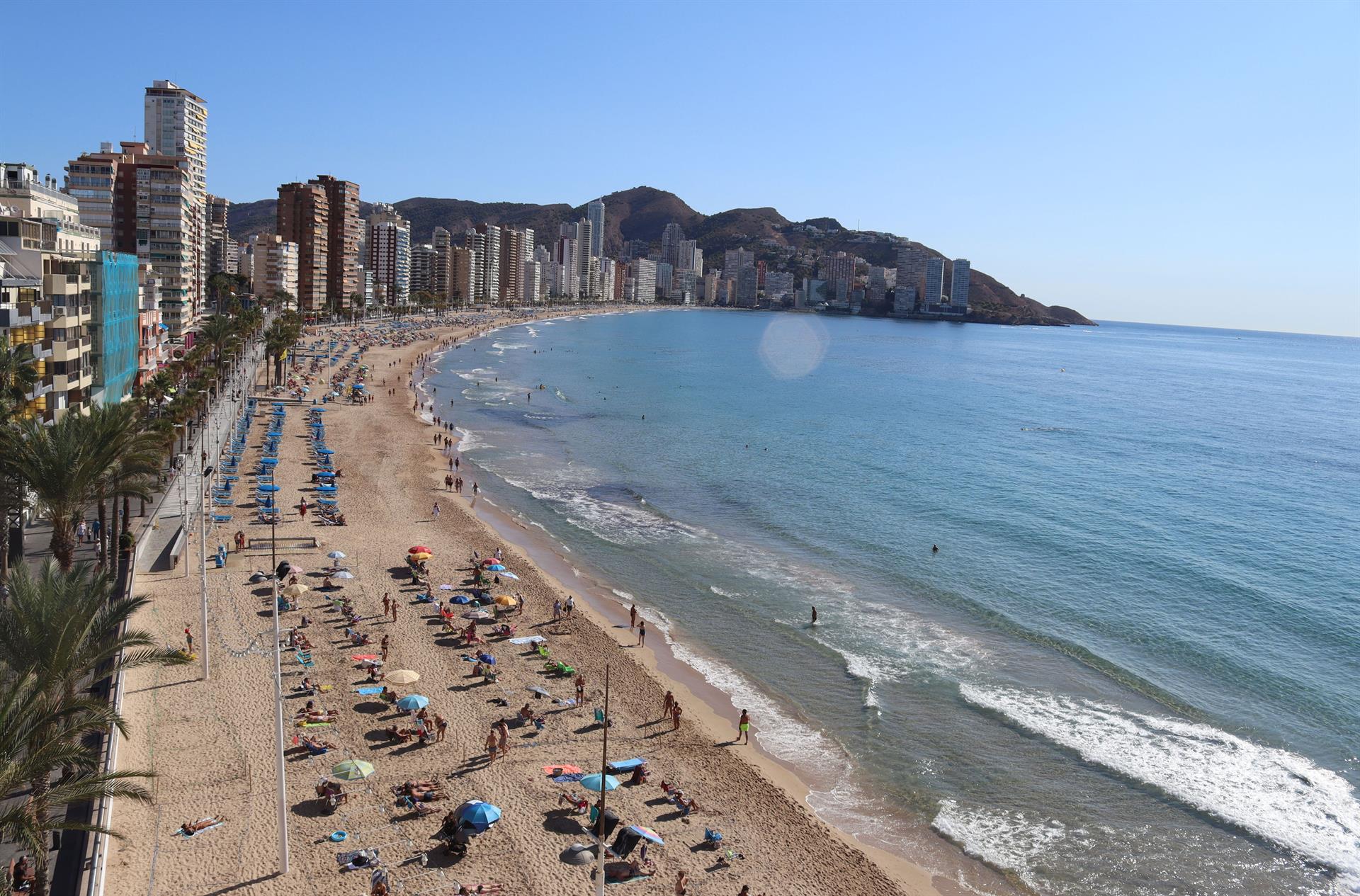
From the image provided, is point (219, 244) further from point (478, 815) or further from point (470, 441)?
point (478, 815)

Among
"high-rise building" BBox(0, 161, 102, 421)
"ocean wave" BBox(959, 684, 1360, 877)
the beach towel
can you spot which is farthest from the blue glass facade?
"ocean wave" BBox(959, 684, 1360, 877)

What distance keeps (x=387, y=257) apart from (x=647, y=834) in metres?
183

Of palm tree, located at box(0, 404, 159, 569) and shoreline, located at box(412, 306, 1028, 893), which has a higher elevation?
palm tree, located at box(0, 404, 159, 569)

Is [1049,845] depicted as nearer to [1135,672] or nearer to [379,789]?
[1135,672]

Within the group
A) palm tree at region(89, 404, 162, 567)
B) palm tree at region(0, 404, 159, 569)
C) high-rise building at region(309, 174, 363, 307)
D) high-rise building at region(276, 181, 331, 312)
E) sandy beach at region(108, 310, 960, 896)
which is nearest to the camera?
sandy beach at region(108, 310, 960, 896)

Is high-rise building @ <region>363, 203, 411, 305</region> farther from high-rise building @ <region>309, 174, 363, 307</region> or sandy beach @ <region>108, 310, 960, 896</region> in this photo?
sandy beach @ <region>108, 310, 960, 896</region>

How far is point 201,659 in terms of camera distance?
2153 cm

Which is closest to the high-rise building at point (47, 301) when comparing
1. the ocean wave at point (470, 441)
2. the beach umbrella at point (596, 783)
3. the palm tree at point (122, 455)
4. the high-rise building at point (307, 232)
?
the palm tree at point (122, 455)

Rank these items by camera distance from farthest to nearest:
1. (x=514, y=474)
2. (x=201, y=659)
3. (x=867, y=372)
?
(x=867, y=372) → (x=514, y=474) → (x=201, y=659)

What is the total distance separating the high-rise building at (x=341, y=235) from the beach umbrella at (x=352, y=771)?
138528 millimetres

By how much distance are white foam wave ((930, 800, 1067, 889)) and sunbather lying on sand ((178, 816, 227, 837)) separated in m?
12.7

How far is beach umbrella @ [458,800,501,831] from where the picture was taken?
16078 mm

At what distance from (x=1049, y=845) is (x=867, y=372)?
108 m

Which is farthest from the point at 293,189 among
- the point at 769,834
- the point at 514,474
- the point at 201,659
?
the point at 769,834
